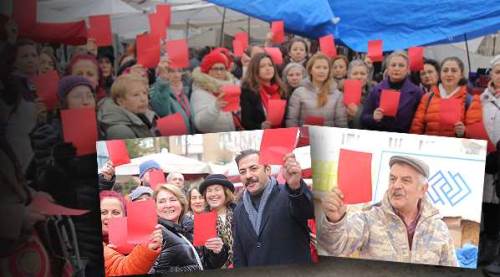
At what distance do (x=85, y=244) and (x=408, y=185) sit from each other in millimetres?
1914

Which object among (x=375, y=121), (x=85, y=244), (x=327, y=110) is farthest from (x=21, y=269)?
(x=375, y=121)

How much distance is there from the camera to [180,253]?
3555 millimetres

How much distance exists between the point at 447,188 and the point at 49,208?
7.52ft

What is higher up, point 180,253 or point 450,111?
point 450,111

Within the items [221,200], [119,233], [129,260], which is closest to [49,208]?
[119,233]

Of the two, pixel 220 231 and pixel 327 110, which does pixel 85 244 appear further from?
pixel 327 110

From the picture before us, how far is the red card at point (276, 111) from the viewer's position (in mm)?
3717

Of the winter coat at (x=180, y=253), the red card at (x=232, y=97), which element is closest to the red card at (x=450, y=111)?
the red card at (x=232, y=97)

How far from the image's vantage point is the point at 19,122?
3445mm

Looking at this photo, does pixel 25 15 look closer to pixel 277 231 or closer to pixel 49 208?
pixel 49 208

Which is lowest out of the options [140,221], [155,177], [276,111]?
[140,221]

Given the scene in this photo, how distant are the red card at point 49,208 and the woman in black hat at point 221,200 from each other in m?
0.71

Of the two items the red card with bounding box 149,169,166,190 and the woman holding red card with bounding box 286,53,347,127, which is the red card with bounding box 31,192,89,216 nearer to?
the red card with bounding box 149,169,166,190

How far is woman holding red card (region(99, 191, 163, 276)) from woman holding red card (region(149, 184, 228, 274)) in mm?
45
